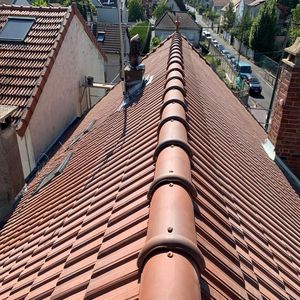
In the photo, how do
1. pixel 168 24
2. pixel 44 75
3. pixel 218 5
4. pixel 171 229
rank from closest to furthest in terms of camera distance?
pixel 171 229, pixel 44 75, pixel 168 24, pixel 218 5

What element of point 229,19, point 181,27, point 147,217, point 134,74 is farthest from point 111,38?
point 229,19

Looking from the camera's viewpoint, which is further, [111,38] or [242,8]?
[242,8]

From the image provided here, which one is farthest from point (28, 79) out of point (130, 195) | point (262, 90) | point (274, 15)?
point (274, 15)

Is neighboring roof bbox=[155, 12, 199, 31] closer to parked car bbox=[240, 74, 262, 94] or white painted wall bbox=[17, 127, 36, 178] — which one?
parked car bbox=[240, 74, 262, 94]

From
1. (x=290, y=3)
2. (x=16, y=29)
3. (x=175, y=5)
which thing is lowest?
(x=175, y=5)

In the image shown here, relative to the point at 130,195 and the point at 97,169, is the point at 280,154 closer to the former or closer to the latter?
the point at 97,169

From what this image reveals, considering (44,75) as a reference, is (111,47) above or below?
below

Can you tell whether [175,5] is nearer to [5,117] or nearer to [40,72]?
[40,72]
